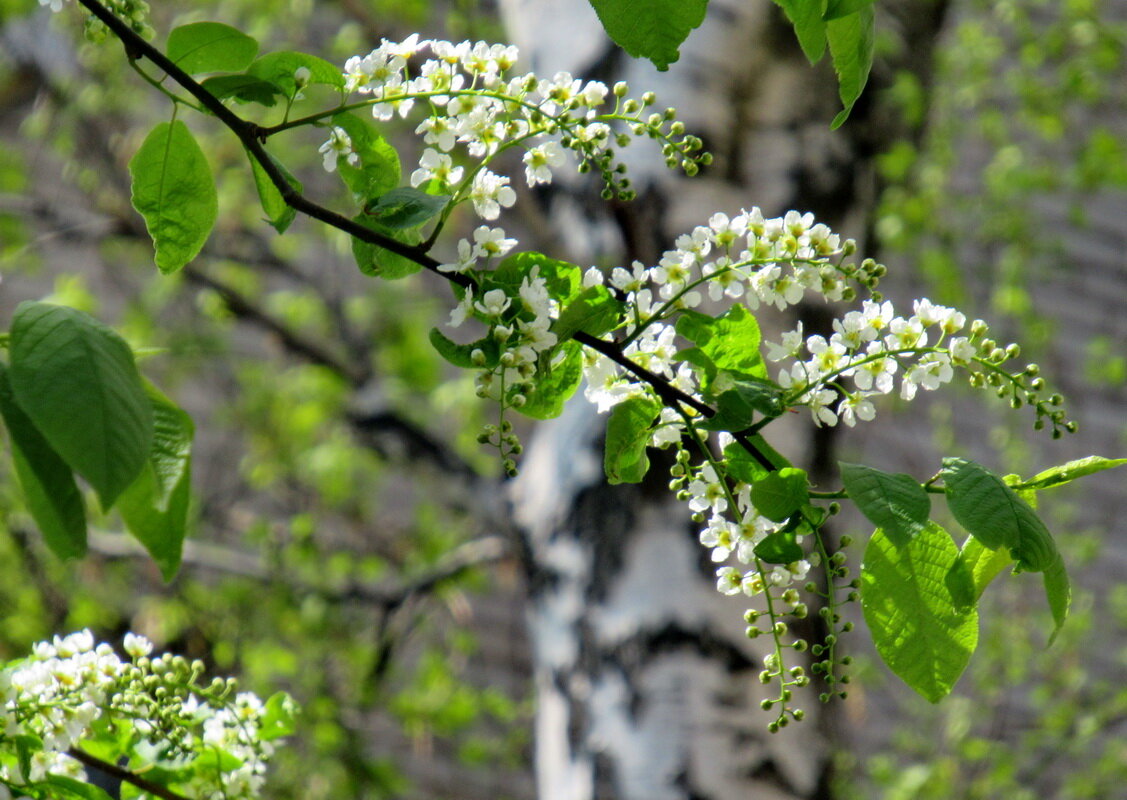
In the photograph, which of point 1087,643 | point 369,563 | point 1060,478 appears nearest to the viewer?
point 1060,478

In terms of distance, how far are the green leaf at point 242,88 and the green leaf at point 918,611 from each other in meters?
0.46

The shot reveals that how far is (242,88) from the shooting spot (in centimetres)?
74

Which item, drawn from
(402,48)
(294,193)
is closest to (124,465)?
(294,193)

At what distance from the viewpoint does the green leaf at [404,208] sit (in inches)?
26.3

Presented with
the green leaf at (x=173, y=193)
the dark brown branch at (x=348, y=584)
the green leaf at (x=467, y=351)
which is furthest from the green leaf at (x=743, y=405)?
the dark brown branch at (x=348, y=584)

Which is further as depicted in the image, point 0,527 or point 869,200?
point 0,527

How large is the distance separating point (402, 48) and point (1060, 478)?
482 millimetres

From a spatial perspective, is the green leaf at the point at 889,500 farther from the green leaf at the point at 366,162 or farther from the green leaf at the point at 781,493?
the green leaf at the point at 366,162

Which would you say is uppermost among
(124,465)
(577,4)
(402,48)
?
(577,4)

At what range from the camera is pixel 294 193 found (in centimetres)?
69

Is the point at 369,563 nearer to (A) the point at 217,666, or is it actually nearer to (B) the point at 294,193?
(A) the point at 217,666

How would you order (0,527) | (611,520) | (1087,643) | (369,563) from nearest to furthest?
(611,520)
(0,527)
(369,563)
(1087,643)

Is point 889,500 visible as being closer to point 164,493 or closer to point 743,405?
point 743,405

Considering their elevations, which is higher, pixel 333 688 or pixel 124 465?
pixel 333 688
